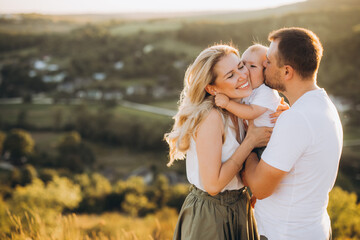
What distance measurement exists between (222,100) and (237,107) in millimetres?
112

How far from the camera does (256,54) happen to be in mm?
2115

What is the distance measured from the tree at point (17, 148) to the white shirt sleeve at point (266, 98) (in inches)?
1687

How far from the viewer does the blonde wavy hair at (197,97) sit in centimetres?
185

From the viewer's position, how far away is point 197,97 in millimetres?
1956

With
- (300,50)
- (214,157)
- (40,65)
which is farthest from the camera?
(40,65)

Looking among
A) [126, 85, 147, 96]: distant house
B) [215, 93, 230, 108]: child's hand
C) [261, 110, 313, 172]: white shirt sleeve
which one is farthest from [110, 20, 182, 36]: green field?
[261, 110, 313, 172]: white shirt sleeve

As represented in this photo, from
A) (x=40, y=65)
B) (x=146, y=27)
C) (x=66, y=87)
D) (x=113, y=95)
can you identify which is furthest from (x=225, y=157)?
(x=146, y=27)

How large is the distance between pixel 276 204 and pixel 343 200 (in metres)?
3.92

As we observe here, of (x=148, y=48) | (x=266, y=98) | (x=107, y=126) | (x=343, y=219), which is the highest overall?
(x=266, y=98)

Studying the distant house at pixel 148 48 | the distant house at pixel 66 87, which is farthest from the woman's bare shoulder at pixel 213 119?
the distant house at pixel 148 48

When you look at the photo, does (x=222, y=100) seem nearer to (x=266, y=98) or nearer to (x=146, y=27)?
(x=266, y=98)

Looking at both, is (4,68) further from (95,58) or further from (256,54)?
(256,54)

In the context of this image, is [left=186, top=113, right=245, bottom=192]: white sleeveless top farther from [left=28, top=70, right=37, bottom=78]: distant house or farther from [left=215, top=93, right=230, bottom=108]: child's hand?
[left=28, top=70, right=37, bottom=78]: distant house

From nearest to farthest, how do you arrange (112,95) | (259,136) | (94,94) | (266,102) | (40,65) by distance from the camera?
(259,136) → (266,102) → (112,95) → (94,94) → (40,65)
